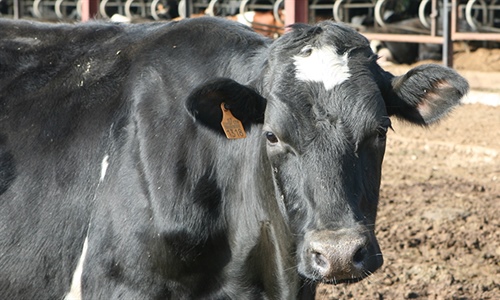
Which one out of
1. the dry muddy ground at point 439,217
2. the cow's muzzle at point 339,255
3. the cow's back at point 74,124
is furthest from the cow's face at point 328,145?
the dry muddy ground at point 439,217

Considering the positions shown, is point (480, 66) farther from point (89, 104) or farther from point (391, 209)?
point (89, 104)

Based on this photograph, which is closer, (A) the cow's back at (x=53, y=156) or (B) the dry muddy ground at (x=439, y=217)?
(A) the cow's back at (x=53, y=156)

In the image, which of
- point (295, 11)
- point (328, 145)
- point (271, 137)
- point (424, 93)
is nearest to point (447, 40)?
point (295, 11)

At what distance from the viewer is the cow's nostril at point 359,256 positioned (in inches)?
142

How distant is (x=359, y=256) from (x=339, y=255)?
10 centimetres

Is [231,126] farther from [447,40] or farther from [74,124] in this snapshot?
[447,40]

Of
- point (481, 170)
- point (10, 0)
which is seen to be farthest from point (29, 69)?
point (10, 0)

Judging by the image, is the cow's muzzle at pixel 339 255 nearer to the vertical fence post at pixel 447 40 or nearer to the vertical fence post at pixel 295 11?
the vertical fence post at pixel 295 11

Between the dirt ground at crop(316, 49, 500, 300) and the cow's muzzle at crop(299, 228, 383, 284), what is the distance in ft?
3.47

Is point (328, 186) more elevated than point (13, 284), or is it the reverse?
point (328, 186)

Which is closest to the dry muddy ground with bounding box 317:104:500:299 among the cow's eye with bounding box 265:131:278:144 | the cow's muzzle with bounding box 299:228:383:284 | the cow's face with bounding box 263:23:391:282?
the cow's face with bounding box 263:23:391:282

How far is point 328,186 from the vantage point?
375 centimetres

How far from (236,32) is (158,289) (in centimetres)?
125

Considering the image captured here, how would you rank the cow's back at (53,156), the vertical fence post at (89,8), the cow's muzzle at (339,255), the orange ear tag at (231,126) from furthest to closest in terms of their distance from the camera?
1. the vertical fence post at (89,8)
2. the cow's back at (53,156)
3. the orange ear tag at (231,126)
4. the cow's muzzle at (339,255)
